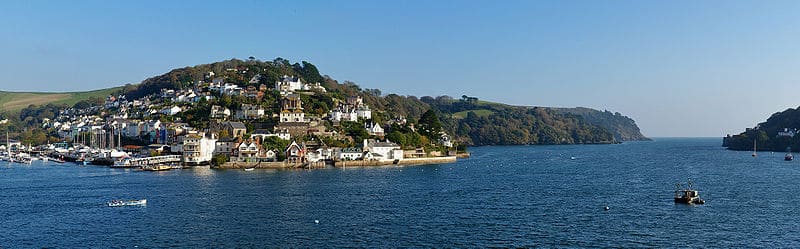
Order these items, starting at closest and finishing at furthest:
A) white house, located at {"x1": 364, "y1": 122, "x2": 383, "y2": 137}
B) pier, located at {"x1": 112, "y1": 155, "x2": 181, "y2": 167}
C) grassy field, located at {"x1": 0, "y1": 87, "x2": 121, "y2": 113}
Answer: pier, located at {"x1": 112, "y1": 155, "x2": 181, "y2": 167}, white house, located at {"x1": 364, "y1": 122, "x2": 383, "y2": 137}, grassy field, located at {"x1": 0, "y1": 87, "x2": 121, "y2": 113}

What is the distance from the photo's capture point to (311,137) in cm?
7544

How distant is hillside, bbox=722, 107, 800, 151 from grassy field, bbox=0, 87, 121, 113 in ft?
Result: 487

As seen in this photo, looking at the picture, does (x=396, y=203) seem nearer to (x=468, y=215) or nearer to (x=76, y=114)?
(x=468, y=215)

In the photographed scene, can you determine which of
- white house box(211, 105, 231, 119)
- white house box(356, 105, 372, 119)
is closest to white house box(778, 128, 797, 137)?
white house box(356, 105, 372, 119)

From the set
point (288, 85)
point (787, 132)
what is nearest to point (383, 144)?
point (288, 85)

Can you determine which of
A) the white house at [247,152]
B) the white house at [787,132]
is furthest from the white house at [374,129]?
the white house at [787,132]

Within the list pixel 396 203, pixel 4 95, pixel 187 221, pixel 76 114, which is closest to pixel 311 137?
pixel 396 203

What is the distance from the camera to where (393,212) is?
33250 millimetres

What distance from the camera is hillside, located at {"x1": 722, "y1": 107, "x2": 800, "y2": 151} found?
117m

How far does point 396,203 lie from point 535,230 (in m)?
10.6

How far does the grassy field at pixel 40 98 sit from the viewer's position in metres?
160

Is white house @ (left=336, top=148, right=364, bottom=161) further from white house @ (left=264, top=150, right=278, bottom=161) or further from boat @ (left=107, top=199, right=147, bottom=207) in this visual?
boat @ (left=107, top=199, right=147, bottom=207)

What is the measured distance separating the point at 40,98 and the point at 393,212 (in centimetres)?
16868

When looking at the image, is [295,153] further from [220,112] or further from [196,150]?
[220,112]
